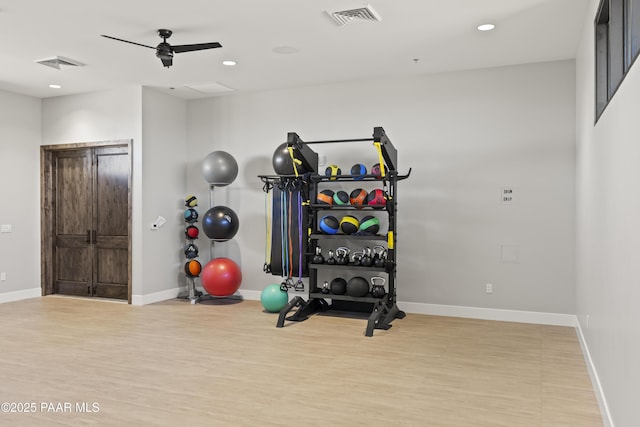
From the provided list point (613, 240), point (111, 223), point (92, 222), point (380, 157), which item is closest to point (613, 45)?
point (613, 240)

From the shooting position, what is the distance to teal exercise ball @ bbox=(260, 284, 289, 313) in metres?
6.66

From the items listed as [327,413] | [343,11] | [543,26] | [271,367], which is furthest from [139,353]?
[543,26]

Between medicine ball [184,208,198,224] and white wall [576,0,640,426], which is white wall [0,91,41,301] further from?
white wall [576,0,640,426]

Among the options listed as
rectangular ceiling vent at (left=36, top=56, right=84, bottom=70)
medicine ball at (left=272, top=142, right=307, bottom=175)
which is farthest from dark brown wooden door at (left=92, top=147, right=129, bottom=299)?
medicine ball at (left=272, top=142, right=307, bottom=175)

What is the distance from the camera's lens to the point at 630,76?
257 cm

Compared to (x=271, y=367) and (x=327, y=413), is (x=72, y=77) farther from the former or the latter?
(x=327, y=413)

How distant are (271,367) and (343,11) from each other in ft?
10.6

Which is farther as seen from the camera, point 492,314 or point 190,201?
point 190,201

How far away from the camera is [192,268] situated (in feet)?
24.7

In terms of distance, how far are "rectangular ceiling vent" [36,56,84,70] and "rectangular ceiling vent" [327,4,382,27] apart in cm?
342

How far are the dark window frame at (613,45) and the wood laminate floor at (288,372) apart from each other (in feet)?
7.19

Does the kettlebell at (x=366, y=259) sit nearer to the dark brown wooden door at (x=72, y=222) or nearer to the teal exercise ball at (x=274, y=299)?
the teal exercise ball at (x=274, y=299)

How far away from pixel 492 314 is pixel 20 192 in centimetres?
709

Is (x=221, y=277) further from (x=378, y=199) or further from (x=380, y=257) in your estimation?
(x=378, y=199)
